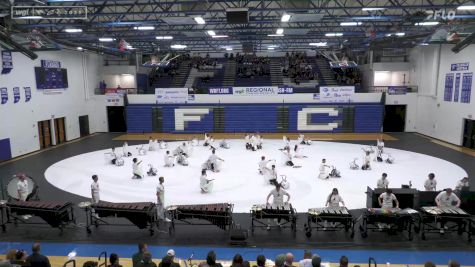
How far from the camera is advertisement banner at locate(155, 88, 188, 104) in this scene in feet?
110

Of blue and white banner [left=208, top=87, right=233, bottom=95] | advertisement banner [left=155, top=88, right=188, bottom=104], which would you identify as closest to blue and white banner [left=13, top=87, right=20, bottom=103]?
advertisement banner [left=155, top=88, right=188, bottom=104]

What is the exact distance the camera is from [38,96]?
1035 inches

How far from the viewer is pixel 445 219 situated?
1077 centimetres

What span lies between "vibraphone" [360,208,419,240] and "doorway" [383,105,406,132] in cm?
2457

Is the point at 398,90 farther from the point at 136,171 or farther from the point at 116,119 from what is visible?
the point at 116,119

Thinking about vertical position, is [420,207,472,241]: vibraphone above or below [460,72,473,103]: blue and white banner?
below

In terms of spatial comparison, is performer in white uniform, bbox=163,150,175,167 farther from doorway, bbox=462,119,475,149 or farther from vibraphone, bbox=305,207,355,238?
doorway, bbox=462,119,475,149

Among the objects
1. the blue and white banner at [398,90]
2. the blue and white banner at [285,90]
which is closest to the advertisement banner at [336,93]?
the blue and white banner at [285,90]

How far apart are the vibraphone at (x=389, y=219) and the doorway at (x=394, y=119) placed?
24570mm

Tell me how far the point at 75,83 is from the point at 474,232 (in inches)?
1257

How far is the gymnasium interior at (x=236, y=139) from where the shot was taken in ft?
35.4

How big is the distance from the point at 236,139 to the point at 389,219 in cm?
2004

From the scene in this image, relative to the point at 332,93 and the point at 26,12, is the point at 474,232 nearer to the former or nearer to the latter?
the point at 26,12

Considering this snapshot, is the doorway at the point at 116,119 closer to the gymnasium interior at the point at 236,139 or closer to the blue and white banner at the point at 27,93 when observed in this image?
the gymnasium interior at the point at 236,139
